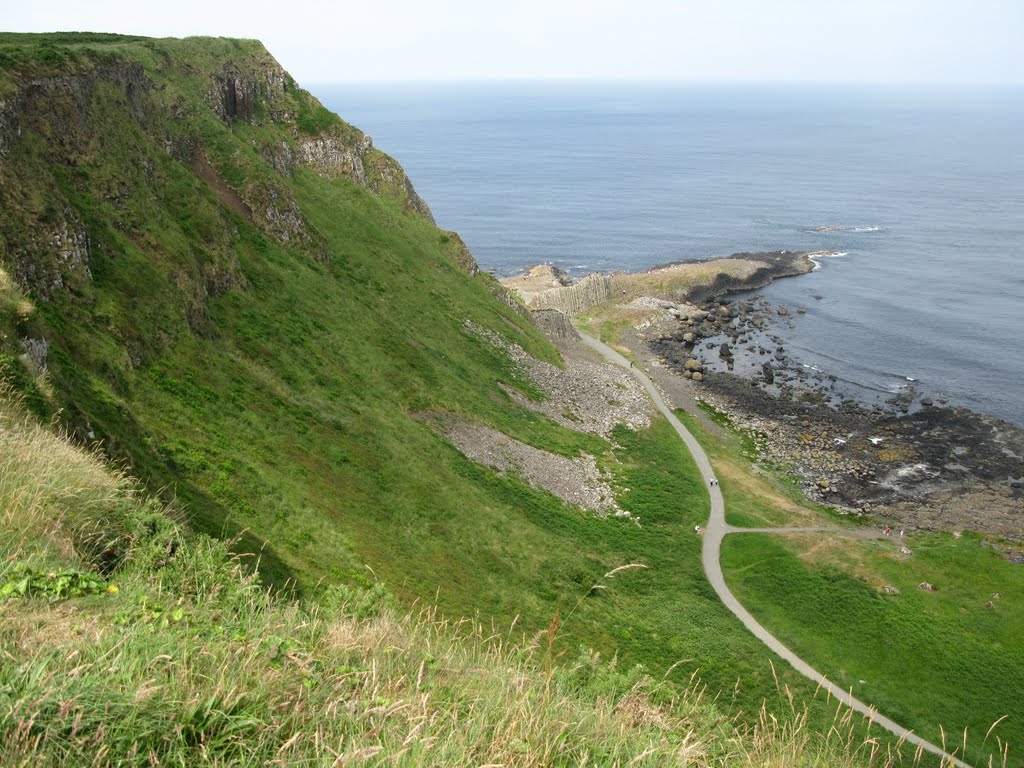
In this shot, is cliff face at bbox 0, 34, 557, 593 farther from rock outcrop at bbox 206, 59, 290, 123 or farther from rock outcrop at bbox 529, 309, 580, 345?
rock outcrop at bbox 529, 309, 580, 345

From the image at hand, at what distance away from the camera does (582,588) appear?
126ft

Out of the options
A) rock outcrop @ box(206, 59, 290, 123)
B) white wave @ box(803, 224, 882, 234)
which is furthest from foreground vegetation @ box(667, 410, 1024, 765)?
white wave @ box(803, 224, 882, 234)

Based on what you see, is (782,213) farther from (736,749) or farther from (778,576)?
(736,749)

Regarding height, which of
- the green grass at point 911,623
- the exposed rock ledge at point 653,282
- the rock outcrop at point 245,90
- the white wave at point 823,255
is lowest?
the green grass at point 911,623

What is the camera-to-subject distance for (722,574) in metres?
47.4

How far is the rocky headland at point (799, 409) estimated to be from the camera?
2466 inches

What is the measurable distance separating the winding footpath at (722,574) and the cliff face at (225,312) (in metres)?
15.9

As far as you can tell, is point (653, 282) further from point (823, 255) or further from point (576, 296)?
point (823, 255)

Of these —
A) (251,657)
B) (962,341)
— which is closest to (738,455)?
(962,341)

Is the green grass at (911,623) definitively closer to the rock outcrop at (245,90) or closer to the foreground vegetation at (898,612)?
the foreground vegetation at (898,612)

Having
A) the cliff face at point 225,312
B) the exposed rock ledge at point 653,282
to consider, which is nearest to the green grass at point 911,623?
the cliff face at point 225,312

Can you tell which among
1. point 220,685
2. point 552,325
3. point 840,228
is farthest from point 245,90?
point 840,228

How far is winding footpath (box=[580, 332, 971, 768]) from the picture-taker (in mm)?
32781

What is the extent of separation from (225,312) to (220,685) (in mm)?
38572
